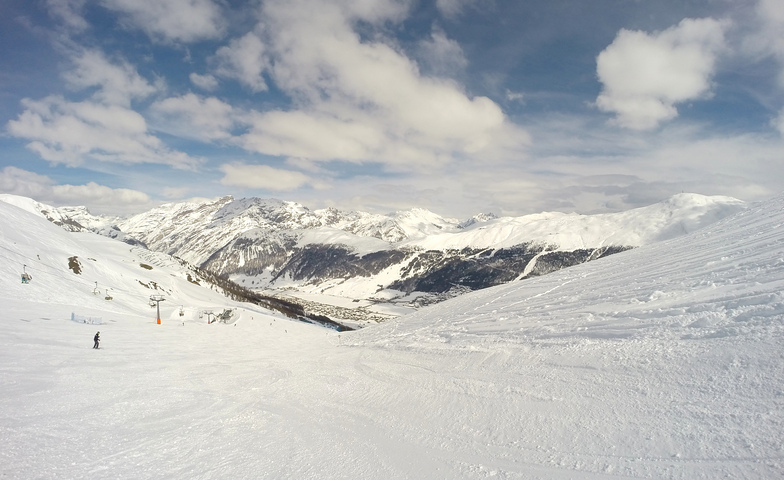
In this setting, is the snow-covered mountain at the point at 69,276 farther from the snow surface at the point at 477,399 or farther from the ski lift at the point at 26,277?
the snow surface at the point at 477,399

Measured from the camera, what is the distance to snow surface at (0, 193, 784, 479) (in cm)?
764

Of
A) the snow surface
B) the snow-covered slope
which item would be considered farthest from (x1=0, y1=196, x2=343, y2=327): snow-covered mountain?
the snow surface

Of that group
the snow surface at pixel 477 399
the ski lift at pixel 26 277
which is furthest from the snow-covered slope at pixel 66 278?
the snow surface at pixel 477 399

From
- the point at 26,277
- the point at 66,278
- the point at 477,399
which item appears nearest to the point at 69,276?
the point at 66,278

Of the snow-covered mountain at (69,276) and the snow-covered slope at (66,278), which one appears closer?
the snow-covered slope at (66,278)

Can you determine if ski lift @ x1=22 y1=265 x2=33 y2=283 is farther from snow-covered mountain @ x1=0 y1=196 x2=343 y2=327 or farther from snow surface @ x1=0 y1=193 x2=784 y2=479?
snow surface @ x1=0 y1=193 x2=784 y2=479

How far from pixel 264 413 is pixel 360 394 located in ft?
12.0

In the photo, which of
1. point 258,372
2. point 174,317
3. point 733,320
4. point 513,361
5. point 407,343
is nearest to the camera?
point 733,320

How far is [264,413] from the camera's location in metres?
12.6

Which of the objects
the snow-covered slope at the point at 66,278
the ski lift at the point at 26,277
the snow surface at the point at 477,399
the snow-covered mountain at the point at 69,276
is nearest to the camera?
the snow surface at the point at 477,399

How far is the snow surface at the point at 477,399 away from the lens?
25.1ft

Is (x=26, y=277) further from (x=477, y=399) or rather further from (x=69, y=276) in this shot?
(x=477, y=399)

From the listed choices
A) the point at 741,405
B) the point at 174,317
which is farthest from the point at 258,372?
the point at 174,317

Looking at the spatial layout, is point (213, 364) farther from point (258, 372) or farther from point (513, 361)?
point (513, 361)
